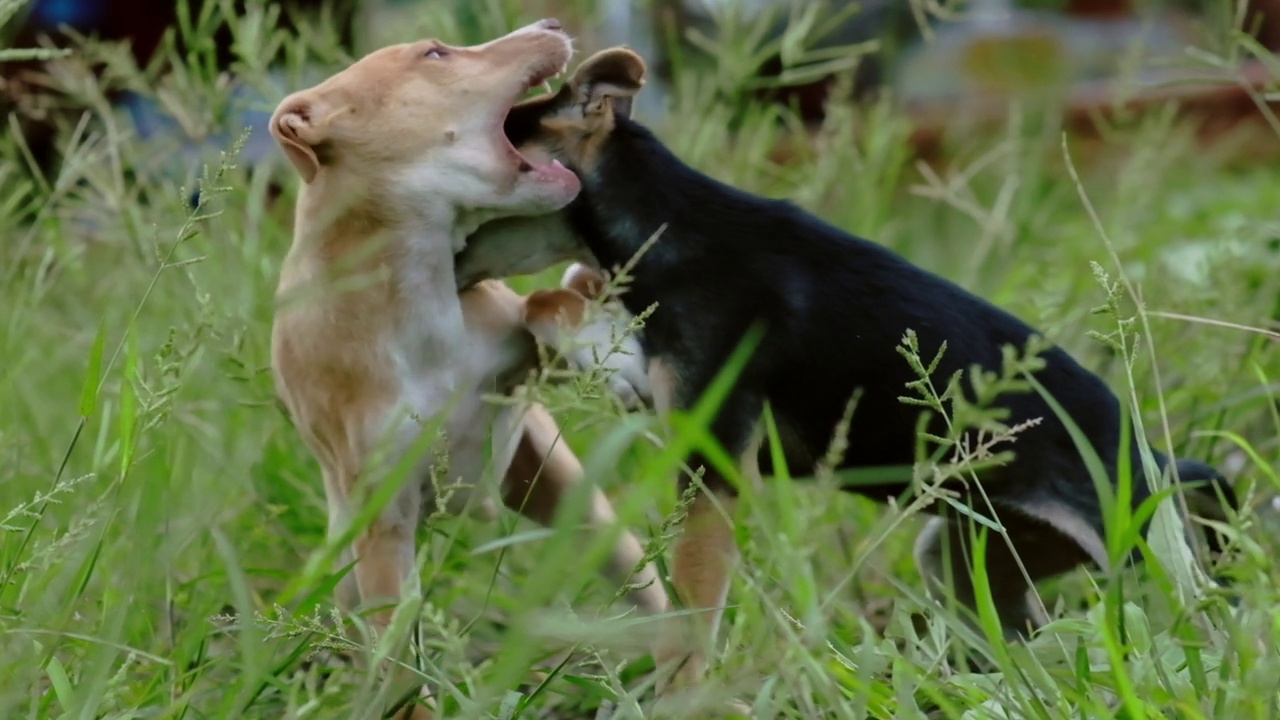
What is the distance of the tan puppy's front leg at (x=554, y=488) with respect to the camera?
10.4 ft

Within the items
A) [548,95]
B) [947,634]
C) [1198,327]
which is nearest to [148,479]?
[548,95]

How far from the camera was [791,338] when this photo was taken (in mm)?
2779

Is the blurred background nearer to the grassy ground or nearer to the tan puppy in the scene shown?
the grassy ground

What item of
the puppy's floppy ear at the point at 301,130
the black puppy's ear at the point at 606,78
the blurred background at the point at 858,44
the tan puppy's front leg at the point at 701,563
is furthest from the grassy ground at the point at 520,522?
the black puppy's ear at the point at 606,78

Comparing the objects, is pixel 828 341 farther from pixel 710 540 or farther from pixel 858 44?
pixel 858 44

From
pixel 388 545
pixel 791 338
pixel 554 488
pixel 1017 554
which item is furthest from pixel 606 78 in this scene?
pixel 1017 554

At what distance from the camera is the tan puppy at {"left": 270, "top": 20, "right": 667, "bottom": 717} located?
280 centimetres

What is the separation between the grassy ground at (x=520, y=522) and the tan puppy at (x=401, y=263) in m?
0.17

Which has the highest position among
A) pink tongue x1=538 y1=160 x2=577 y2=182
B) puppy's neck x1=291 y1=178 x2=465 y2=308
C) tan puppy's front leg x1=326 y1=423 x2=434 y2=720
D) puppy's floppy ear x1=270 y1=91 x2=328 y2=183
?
puppy's floppy ear x1=270 y1=91 x2=328 y2=183

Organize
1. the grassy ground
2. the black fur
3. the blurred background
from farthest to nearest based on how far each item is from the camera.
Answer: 1. the blurred background
2. the black fur
3. the grassy ground

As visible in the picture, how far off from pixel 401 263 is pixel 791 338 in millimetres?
729

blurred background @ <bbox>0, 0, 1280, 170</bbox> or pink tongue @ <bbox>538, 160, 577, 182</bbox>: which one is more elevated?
pink tongue @ <bbox>538, 160, 577, 182</bbox>

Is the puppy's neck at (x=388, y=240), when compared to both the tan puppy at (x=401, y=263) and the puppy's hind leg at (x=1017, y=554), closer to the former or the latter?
the tan puppy at (x=401, y=263)

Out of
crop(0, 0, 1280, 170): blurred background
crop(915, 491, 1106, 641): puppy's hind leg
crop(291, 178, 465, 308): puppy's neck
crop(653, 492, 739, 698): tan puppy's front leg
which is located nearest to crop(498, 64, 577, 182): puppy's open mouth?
crop(291, 178, 465, 308): puppy's neck
